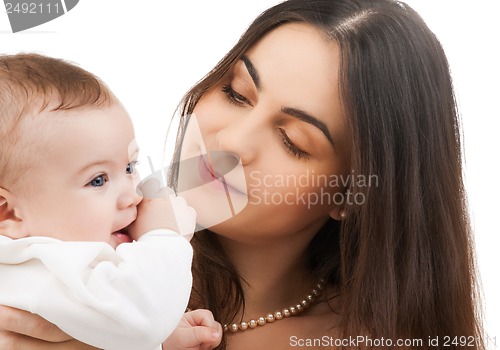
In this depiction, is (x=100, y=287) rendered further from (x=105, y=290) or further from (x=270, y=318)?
(x=270, y=318)

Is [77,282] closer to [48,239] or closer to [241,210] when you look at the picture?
[48,239]

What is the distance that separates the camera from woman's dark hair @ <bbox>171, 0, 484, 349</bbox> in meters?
1.87

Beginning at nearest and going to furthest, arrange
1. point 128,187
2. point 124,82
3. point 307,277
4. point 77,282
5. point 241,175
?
point 77,282, point 128,187, point 241,175, point 307,277, point 124,82

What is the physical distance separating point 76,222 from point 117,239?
0.12 m

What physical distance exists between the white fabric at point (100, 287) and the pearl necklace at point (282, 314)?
0.67m

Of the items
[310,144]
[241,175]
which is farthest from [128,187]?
[310,144]

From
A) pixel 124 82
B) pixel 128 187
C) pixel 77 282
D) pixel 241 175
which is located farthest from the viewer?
pixel 124 82

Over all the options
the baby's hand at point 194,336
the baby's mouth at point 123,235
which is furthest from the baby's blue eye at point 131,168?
the baby's hand at point 194,336

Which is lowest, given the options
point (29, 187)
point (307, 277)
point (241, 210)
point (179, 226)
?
point (307, 277)

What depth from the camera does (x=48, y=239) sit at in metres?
1.44

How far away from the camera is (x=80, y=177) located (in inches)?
58.3

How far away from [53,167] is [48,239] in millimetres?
132

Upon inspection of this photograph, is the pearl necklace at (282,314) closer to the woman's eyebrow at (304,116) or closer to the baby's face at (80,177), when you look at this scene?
the woman's eyebrow at (304,116)

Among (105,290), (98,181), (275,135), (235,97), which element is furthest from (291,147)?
(105,290)
